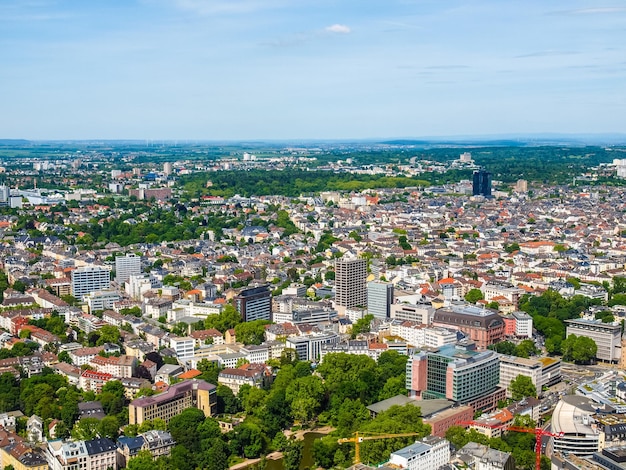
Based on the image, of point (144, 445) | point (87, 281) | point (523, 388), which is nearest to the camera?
point (144, 445)

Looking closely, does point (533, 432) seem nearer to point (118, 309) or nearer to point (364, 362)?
point (364, 362)

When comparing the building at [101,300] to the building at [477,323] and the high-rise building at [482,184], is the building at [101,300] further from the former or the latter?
the high-rise building at [482,184]

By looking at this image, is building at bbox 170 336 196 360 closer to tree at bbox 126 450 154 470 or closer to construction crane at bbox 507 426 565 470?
tree at bbox 126 450 154 470

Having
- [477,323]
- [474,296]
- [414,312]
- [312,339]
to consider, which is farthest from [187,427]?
[474,296]

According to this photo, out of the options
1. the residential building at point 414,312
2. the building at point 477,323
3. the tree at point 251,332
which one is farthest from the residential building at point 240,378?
the residential building at point 414,312

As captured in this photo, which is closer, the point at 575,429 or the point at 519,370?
the point at 575,429

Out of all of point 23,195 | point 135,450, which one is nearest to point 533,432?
point 135,450

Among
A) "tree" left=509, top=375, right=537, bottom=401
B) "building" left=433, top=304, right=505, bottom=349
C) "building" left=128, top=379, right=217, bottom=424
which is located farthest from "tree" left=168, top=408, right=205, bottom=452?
"building" left=433, top=304, right=505, bottom=349

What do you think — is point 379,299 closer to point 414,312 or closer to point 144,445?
point 414,312
